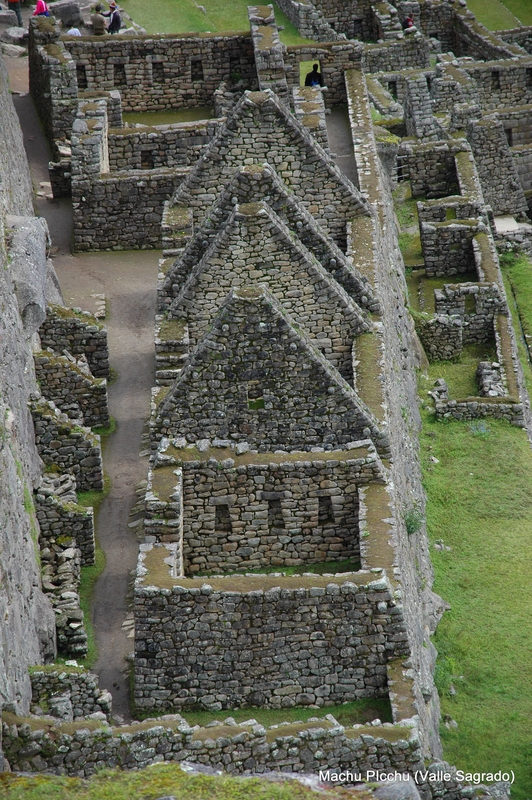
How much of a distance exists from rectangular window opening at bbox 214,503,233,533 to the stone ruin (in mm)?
24

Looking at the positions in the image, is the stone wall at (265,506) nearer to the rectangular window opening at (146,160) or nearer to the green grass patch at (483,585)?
the green grass patch at (483,585)

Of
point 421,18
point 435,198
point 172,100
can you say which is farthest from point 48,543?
point 421,18

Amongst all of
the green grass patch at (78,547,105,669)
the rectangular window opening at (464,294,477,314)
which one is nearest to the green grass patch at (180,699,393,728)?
the green grass patch at (78,547,105,669)

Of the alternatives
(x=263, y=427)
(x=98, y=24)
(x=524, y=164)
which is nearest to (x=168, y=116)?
(x=98, y=24)

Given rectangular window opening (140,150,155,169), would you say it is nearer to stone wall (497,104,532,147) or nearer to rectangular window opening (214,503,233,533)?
rectangular window opening (214,503,233,533)

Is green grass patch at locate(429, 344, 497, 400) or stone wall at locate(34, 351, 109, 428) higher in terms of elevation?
stone wall at locate(34, 351, 109, 428)

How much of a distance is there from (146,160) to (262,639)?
18551 millimetres

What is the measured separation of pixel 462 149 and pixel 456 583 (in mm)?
20651

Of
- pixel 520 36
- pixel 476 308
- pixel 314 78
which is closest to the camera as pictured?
pixel 476 308

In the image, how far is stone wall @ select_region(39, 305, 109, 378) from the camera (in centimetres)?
2569

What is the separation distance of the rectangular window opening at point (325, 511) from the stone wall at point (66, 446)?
158 inches

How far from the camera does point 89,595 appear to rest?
→ 20.6 m

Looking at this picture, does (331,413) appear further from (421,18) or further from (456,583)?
(421,18)

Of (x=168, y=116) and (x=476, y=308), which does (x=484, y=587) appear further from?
(x=168, y=116)
